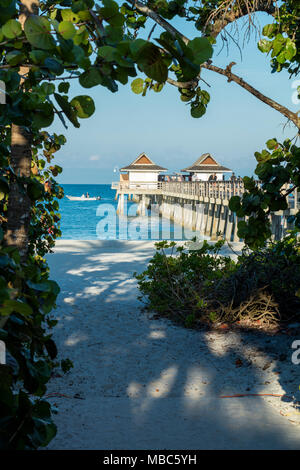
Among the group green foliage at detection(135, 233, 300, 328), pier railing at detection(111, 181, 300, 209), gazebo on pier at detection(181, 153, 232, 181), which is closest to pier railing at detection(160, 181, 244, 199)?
pier railing at detection(111, 181, 300, 209)

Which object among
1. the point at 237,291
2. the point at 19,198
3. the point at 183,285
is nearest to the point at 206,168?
the point at 183,285

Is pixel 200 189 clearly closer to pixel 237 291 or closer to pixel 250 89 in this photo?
pixel 237 291

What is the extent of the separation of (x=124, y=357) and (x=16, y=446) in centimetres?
439

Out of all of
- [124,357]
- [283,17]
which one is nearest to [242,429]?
[124,357]

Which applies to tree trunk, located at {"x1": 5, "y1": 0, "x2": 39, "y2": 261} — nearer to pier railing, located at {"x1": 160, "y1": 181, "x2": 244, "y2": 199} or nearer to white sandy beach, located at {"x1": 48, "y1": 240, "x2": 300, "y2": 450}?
white sandy beach, located at {"x1": 48, "y1": 240, "x2": 300, "y2": 450}

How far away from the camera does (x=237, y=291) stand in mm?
6512

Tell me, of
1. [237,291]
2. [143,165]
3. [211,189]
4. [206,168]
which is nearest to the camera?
[237,291]

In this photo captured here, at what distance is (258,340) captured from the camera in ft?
19.3

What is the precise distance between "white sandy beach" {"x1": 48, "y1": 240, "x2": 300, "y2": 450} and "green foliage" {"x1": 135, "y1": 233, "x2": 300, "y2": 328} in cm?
33

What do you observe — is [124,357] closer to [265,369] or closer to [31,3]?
[265,369]

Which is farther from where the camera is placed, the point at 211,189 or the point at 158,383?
the point at 211,189

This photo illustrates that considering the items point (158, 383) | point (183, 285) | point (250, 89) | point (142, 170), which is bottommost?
point (158, 383)

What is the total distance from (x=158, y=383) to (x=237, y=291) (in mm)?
2142

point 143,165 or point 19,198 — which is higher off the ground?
point 143,165
